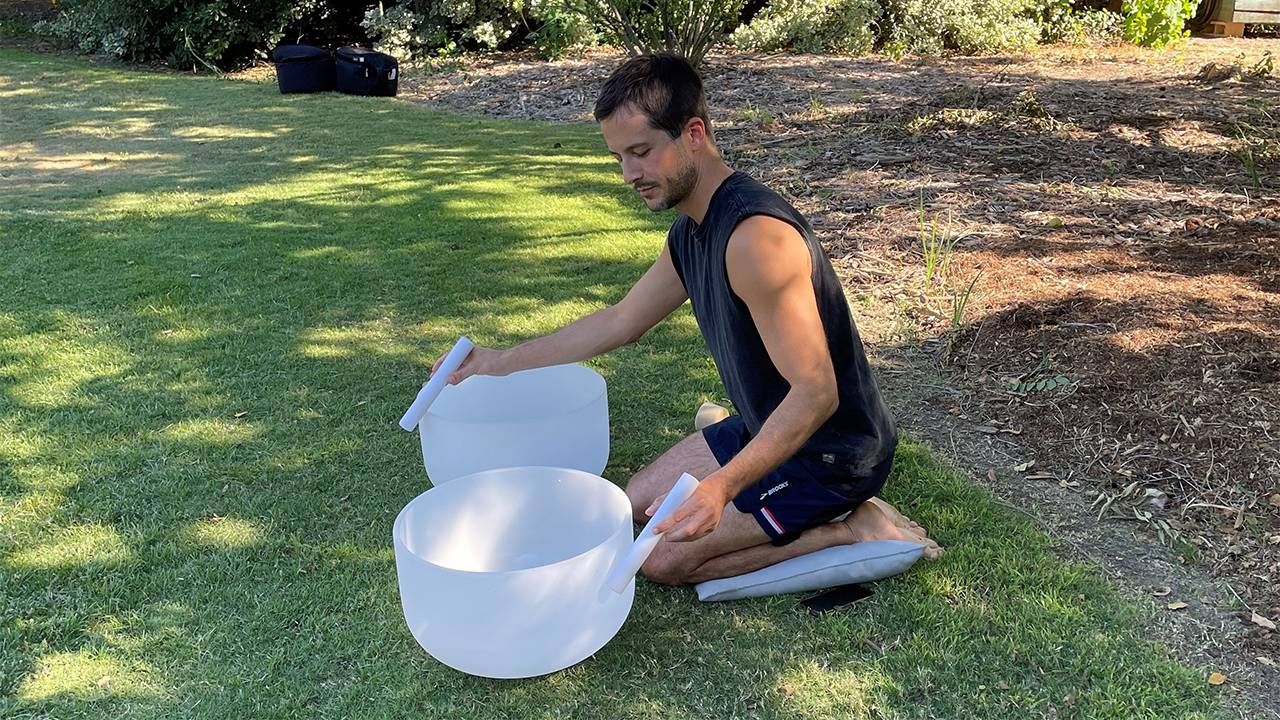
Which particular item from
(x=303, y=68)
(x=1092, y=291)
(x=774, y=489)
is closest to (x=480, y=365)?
(x=774, y=489)

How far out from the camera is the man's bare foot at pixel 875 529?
2.37 metres

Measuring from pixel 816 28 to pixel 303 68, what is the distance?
5.30 m

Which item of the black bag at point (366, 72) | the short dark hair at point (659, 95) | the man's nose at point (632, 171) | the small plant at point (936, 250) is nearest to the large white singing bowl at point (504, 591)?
the man's nose at point (632, 171)

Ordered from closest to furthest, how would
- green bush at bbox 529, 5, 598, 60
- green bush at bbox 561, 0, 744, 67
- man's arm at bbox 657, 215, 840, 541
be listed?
man's arm at bbox 657, 215, 840, 541 → green bush at bbox 561, 0, 744, 67 → green bush at bbox 529, 5, 598, 60

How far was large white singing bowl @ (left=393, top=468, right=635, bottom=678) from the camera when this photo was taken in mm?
Result: 1882

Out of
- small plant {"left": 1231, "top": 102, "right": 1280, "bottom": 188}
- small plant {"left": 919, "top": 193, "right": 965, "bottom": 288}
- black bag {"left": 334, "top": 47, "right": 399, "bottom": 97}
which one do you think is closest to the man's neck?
small plant {"left": 919, "top": 193, "right": 965, "bottom": 288}

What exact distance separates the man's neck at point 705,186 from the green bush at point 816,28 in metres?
8.69

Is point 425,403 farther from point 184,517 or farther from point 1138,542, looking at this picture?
point 1138,542

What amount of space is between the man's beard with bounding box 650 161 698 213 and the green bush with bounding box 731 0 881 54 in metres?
8.74

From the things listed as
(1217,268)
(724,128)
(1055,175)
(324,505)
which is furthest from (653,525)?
(724,128)

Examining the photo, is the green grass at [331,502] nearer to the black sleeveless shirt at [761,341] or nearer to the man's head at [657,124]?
the black sleeveless shirt at [761,341]

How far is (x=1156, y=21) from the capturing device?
978cm

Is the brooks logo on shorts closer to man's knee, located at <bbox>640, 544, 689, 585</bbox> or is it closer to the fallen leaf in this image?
man's knee, located at <bbox>640, 544, 689, 585</bbox>

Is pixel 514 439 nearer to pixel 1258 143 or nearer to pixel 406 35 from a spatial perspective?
pixel 1258 143
